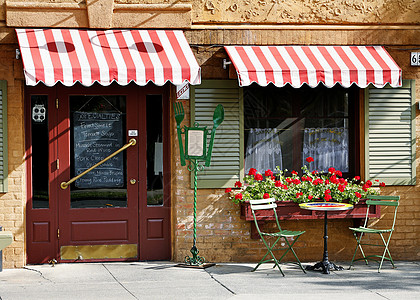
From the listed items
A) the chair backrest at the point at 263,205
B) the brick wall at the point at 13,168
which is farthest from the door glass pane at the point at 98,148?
the chair backrest at the point at 263,205

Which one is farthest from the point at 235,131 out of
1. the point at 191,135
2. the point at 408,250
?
the point at 408,250

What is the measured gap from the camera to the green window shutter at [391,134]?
1003 centimetres

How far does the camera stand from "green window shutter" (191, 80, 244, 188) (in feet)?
31.8

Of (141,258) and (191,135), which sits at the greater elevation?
Answer: (191,135)

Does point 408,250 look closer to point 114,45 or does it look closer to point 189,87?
point 189,87

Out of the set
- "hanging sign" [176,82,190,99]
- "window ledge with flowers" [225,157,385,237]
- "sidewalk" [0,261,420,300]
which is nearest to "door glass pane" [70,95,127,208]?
"hanging sign" [176,82,190,99]

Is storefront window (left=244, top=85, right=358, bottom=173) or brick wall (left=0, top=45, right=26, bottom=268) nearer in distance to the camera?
brick wall (left=0, top=45, right=26, bottom=268)

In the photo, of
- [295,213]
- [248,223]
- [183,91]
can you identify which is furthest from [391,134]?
[183,91]

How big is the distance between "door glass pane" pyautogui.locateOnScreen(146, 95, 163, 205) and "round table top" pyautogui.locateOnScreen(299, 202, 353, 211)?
2088mm

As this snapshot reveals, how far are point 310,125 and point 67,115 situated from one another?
11.3ft

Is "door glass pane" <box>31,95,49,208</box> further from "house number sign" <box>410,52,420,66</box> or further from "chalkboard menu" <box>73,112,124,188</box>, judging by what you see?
"house number sign" <box>410,52,420,66</box>

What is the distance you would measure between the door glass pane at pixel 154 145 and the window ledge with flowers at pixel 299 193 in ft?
3.35

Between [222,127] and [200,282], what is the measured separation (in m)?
2.34

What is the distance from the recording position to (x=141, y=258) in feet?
32.1
